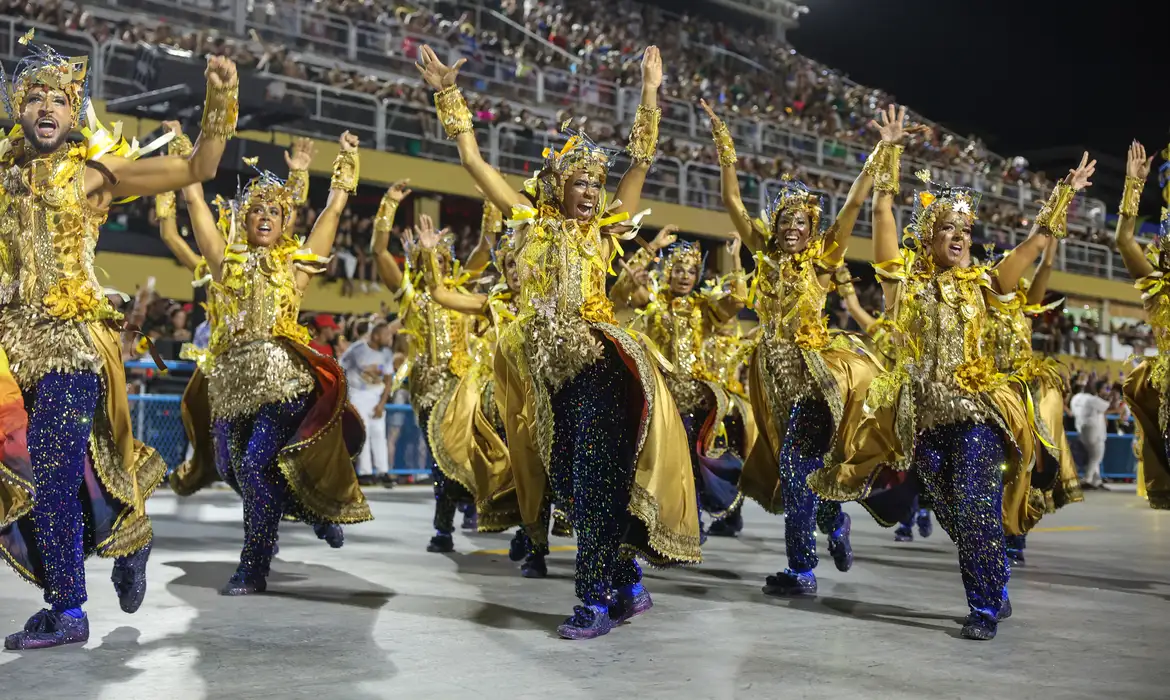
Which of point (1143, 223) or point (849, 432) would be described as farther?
point (1143, 223)

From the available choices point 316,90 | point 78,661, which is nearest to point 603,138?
point 316,90

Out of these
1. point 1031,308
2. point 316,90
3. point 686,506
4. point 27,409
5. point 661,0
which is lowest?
point 686,506

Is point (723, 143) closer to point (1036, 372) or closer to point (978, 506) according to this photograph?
point (978, 506)

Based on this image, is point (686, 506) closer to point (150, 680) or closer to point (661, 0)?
Answer: point (150, 680)

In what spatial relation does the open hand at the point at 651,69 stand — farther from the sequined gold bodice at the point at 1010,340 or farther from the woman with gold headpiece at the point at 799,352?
the sequined gold bodice at the point at 1010,340

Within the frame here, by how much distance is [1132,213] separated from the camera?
6555 mm

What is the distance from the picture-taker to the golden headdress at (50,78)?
13.5ft

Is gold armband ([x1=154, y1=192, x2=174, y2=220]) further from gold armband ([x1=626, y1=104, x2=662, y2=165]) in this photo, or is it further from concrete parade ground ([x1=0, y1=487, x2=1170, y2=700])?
gold armband ([x1=626, y1=104, x2=662, y2=165])

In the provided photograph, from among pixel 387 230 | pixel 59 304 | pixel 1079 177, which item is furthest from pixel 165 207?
pixel 1079 177

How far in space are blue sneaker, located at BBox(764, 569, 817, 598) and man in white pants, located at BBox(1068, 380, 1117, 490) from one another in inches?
461

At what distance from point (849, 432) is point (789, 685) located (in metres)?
2.31

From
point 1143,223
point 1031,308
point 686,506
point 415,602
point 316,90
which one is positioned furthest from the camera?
point 1143,223

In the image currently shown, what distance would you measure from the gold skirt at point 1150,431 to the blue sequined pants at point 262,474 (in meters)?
4.31

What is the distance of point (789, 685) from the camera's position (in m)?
3.66
